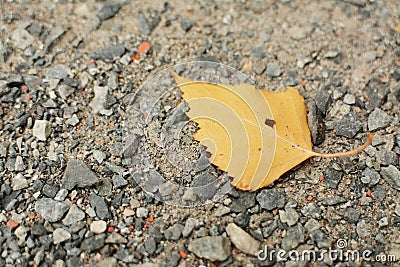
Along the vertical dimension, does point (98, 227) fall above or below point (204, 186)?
below

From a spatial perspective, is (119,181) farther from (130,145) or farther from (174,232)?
(174,232)

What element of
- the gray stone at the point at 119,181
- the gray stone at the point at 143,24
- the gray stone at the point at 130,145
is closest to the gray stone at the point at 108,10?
the gray stone at the point at 143,24

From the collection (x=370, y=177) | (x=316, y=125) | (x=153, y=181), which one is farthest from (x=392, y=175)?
(x=153, y=181)

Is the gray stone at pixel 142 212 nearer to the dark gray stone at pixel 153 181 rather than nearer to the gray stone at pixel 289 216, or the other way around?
the dark gray stone at pixel 153 181

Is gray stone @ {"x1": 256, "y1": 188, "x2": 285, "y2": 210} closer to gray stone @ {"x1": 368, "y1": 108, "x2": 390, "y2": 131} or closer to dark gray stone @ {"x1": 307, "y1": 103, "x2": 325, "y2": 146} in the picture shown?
dark gray stone @ {"x1": 307, "y1": 103, "x2": 325, "y2": 146}

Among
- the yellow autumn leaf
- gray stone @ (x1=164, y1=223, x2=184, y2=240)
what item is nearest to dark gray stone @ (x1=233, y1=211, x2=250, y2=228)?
the yellow autumn leaf
